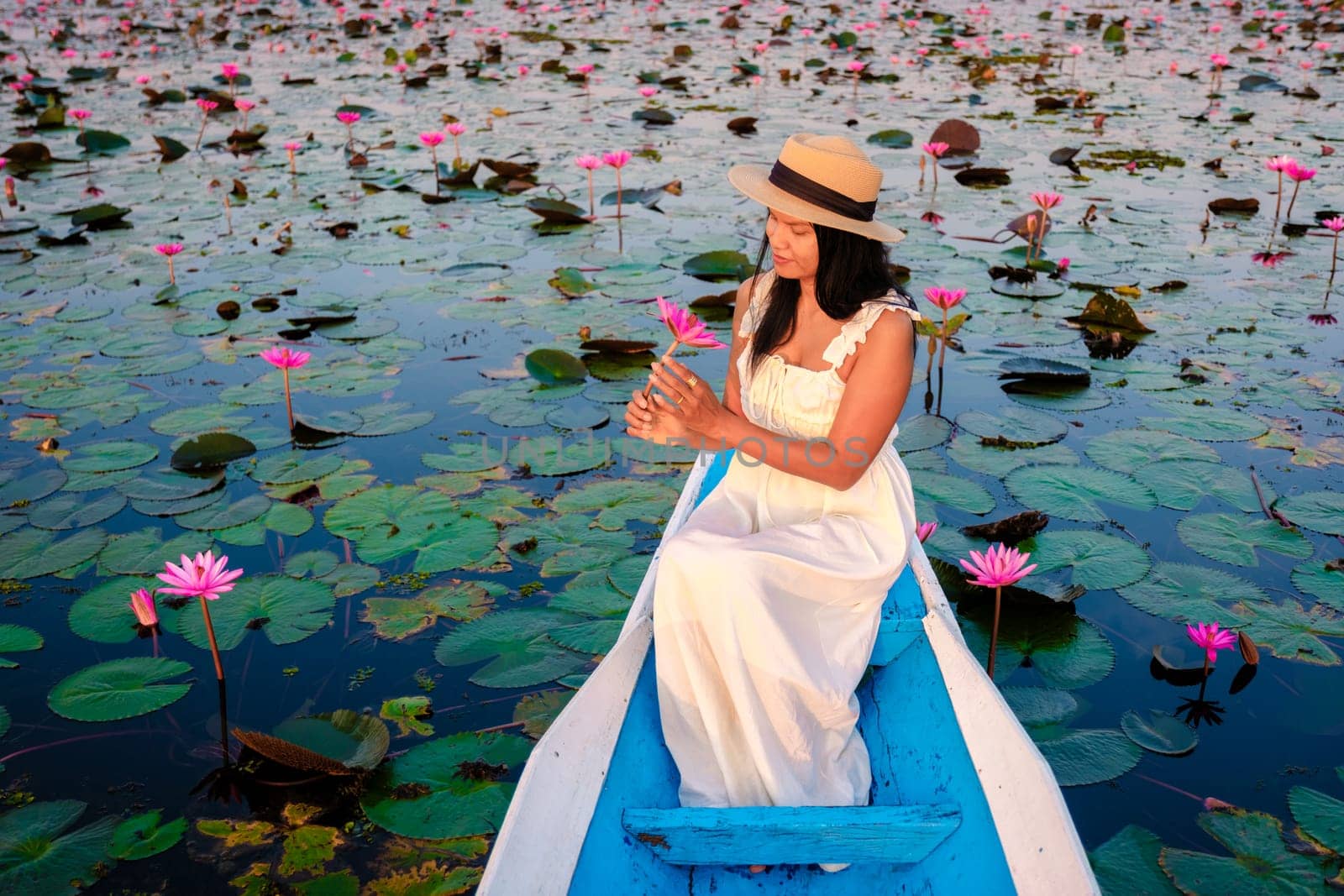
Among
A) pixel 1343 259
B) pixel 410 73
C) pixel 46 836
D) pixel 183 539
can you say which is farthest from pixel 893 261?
pixel 410 73

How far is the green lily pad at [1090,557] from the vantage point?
3.10m

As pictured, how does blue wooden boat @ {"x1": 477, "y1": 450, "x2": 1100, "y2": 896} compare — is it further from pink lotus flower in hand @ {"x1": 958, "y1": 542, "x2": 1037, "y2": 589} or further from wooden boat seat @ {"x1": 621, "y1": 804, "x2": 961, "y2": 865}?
pink lotus flower in hand @ {"x1": 958, "y1": 542, "x2": 1037, "y2": 589}

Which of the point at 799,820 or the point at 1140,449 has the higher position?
the point at 799,820

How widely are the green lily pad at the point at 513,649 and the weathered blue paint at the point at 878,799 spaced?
62 cm

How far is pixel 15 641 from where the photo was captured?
9.37 ft

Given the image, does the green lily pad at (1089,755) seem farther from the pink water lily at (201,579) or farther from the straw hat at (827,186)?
the pink water lily at (201,579)

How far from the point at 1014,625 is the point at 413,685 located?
1.65 m

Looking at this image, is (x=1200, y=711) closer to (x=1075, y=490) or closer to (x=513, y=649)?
(x=1075, y=490)

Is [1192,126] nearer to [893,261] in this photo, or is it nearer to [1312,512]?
[893,261]

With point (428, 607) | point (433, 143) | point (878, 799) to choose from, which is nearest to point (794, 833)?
point (878, 799)

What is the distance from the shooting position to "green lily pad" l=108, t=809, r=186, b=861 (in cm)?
221

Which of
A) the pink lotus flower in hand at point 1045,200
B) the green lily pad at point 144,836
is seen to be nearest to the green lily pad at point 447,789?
the green lily pad at point 144,836

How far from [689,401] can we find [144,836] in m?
1.51

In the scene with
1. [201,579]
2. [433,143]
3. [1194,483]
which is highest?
[433,143]
